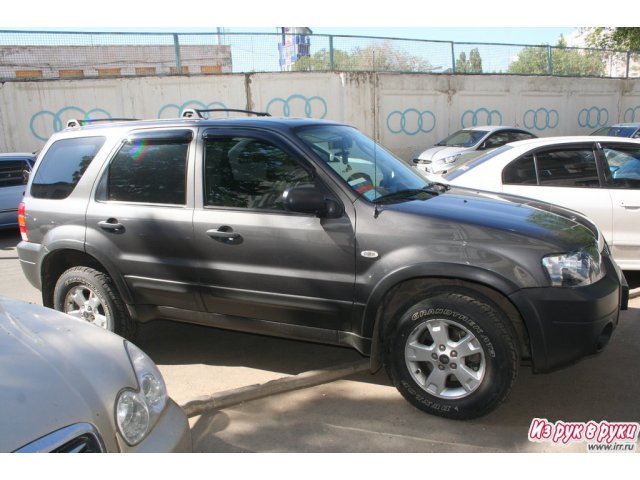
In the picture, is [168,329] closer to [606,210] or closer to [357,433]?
[357,433]

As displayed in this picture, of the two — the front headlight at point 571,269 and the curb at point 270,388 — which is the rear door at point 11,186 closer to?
the curb at point 270,388

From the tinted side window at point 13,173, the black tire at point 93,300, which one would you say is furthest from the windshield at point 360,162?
the tinted side window at point 13,173

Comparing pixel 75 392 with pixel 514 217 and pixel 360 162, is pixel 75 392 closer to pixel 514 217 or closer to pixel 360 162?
pixel 360 162

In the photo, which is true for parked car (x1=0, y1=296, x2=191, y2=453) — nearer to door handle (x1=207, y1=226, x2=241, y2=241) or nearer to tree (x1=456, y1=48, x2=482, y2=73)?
door handle (x1=207, y1=226, x2=241, y2=241)

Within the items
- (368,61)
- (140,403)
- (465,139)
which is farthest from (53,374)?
(368,61)

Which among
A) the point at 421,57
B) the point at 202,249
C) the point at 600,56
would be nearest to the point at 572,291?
the point at 202,249

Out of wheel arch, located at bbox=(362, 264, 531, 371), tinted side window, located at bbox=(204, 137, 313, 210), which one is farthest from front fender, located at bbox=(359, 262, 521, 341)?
tinted side window, located at bbox=(204, 137, 313, 210)

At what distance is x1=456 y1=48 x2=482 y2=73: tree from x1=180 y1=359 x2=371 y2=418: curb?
17.6m

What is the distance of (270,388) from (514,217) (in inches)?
77.9

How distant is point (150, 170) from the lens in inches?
162

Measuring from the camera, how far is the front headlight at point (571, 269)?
10.2 ft

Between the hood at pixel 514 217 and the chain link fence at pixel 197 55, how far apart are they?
1090cm

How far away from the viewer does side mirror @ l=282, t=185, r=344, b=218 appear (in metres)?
3.35

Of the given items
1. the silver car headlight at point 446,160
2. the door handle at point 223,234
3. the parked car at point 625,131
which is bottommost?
the silver car headlight at point 446,160
